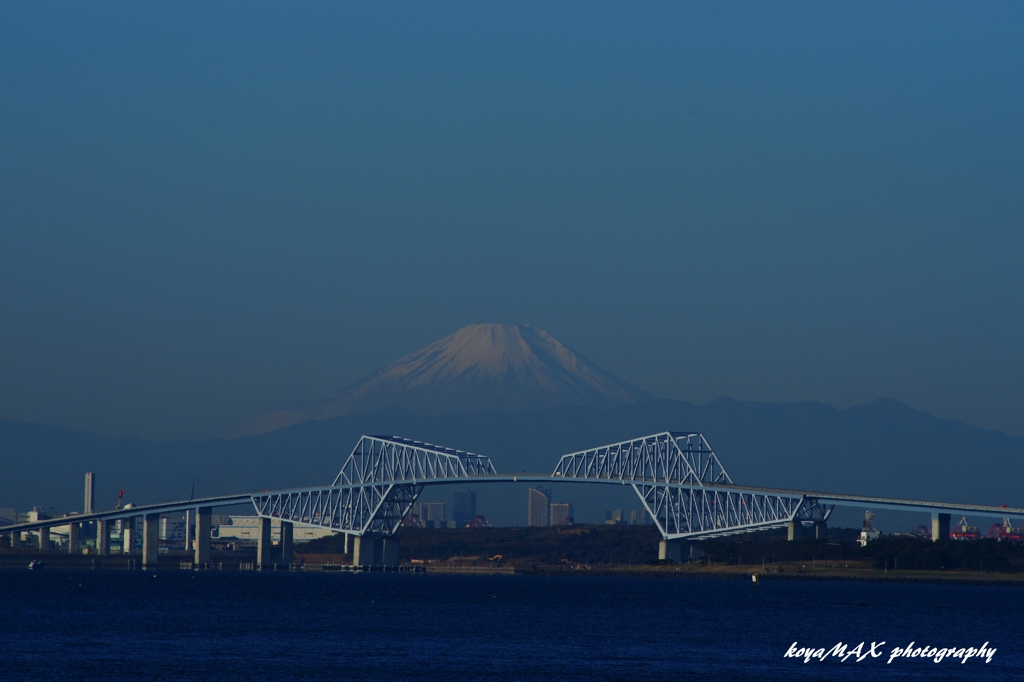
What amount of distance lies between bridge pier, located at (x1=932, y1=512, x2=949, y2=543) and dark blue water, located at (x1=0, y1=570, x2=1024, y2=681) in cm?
3150

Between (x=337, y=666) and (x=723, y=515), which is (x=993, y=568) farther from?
(x=337, y=666)

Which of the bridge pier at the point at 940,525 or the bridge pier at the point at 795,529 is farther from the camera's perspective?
the bridge pier at the point at 795,529

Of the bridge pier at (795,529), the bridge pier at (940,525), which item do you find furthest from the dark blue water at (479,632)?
the bridge pier at (795,529)

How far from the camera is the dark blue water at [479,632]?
2290 inches

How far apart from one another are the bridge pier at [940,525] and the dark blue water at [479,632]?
31503 millimetres

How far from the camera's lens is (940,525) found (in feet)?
532

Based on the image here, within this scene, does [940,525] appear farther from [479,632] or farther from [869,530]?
[479,632]

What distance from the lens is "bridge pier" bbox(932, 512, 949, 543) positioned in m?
162

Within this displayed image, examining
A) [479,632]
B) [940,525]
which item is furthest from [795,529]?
[479,632]

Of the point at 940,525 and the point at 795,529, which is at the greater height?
the point at 940,525

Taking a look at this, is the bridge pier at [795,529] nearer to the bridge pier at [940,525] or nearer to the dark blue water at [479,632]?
the bridge pier at [940,525]

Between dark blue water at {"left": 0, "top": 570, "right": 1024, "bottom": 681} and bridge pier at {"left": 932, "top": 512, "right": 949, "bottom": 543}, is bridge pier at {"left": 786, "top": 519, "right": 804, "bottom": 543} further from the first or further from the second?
→ dark blue water at {"left": 0, "top": 570, "right": 1024, "bottom": 681}

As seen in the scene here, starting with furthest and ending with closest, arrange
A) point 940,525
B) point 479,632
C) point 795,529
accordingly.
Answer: point 795,529 < point 940,525 < point 479,632

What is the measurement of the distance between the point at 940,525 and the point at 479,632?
322ft
